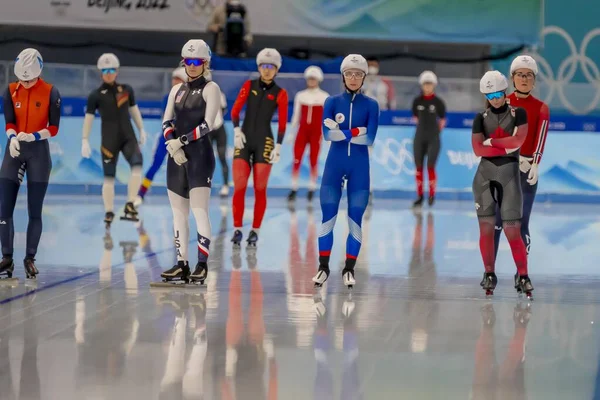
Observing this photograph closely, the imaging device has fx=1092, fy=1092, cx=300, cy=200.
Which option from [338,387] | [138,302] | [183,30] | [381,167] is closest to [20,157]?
[138,302]

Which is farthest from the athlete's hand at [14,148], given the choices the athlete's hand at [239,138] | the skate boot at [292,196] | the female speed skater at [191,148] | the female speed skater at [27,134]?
the skate boot at [292,196]

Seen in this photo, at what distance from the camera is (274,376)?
6121 mm

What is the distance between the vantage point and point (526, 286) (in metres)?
9.24

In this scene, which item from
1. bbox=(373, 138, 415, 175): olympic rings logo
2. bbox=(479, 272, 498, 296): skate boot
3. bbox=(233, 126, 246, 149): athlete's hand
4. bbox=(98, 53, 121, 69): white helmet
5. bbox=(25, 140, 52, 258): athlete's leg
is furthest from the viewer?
bbox=(373, 138, 415, 175): olympic rings logo

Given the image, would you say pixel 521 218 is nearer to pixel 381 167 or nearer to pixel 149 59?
pixel 381 167

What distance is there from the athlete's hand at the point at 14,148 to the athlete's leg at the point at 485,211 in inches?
160

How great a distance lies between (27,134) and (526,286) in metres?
4.56

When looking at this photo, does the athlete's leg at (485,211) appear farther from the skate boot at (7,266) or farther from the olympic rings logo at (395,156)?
the olympic rings logo at (395,156)

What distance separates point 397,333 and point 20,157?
4.19 meters

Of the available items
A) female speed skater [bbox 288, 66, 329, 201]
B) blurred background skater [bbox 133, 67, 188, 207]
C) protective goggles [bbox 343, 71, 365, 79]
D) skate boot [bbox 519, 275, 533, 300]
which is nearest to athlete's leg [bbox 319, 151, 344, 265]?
protective goggles [bbox 343, 71, 365, 79]

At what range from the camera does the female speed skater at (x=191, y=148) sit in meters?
9.70

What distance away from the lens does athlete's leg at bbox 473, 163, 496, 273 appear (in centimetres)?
930

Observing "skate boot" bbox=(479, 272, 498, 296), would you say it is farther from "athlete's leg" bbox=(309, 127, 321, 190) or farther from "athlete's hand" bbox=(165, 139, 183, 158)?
"athlete's leg" bbox=(309, 127, 321, 190)

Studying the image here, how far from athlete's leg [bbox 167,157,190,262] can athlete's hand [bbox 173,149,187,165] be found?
127mm
